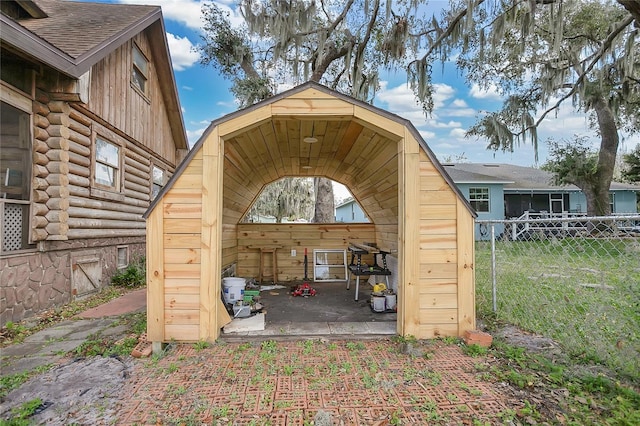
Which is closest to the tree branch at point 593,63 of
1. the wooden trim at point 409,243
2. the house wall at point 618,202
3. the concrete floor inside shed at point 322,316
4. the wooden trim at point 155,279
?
the house wall at point 618,202

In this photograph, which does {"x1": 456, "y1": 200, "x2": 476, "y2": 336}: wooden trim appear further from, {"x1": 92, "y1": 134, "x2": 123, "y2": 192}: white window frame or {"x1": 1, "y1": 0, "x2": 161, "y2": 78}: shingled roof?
{"x1": 92, "y1": 134, "x2": 123, "y2": 192}: white window frame

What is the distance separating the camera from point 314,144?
536cm

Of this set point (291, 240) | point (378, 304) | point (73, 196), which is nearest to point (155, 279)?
point (378, 304)

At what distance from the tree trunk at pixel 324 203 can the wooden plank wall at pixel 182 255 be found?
8.44 meters

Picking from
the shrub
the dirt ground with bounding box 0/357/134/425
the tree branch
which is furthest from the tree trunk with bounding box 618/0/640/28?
the shrub

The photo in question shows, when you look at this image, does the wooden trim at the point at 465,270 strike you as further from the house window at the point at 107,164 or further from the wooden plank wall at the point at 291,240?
the house window at the point at 107,164

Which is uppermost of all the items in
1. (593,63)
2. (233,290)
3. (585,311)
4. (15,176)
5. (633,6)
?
(593,63)

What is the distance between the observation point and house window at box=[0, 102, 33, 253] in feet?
14.3

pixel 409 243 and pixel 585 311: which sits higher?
pixel 409 243

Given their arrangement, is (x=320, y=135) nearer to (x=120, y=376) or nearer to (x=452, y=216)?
(x=452, y=216)

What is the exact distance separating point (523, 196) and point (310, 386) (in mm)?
18102

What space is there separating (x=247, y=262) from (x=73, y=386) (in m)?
4.83

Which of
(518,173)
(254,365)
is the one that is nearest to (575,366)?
(254,365)

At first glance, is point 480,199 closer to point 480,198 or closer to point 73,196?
point 480,198
